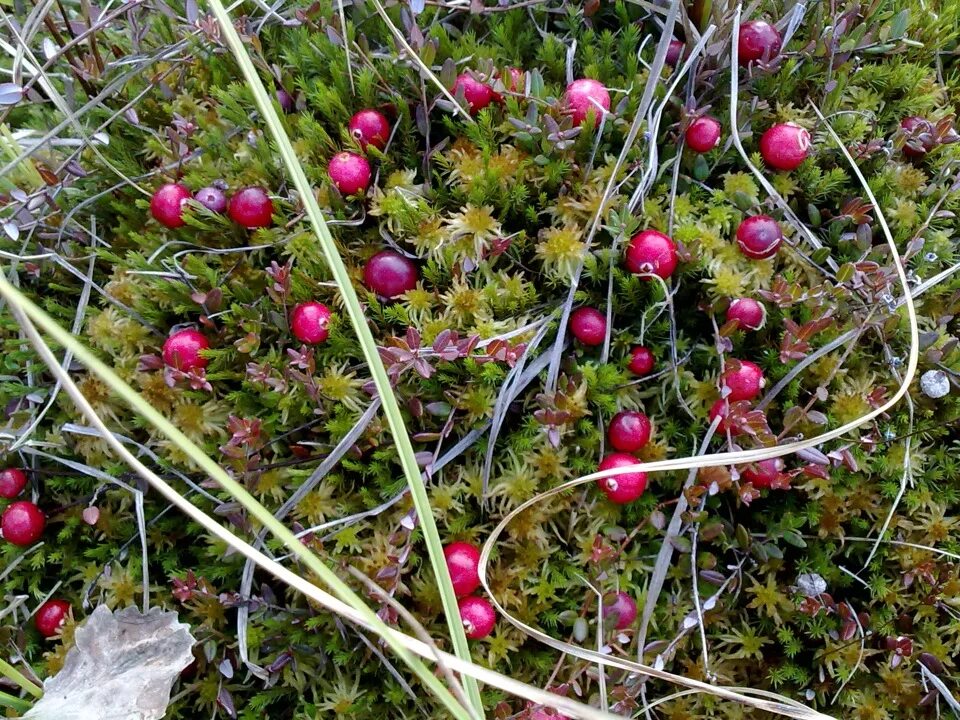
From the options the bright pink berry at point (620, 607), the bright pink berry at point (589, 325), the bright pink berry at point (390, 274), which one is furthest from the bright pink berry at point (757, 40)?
the bright pink berry at point (620, 607)

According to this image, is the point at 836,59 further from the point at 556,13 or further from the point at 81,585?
the point at 81,585

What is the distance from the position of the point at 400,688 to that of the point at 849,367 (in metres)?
1.68

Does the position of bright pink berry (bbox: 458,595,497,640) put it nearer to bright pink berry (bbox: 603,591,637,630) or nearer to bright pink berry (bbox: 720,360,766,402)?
bright pink berry (bbox: 603,591,637,630)

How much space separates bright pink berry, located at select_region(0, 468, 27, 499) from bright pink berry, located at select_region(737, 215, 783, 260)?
2.43 m

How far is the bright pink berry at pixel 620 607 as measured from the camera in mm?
2066

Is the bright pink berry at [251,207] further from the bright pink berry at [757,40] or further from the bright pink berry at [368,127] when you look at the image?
the bright pink berry at [757,40]

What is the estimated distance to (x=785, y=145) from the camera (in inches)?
88.7

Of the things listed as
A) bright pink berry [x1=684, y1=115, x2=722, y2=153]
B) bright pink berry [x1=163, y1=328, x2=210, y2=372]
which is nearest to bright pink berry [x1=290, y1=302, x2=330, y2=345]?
bright pink berry [x1=163, y1=328, x2=210, y2=372]

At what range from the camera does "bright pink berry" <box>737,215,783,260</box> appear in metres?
2.19

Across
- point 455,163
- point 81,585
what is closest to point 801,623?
point 455,163

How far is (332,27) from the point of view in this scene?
2410 millimetres

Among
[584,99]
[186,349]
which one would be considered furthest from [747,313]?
[186,349]

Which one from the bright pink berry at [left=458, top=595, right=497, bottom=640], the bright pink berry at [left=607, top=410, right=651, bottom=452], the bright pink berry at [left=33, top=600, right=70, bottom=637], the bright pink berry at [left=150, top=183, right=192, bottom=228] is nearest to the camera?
the bright pink berry at [left=458, top=595, right=497, bottom=640]

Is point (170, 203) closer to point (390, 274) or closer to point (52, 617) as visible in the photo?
point (390, 274)
